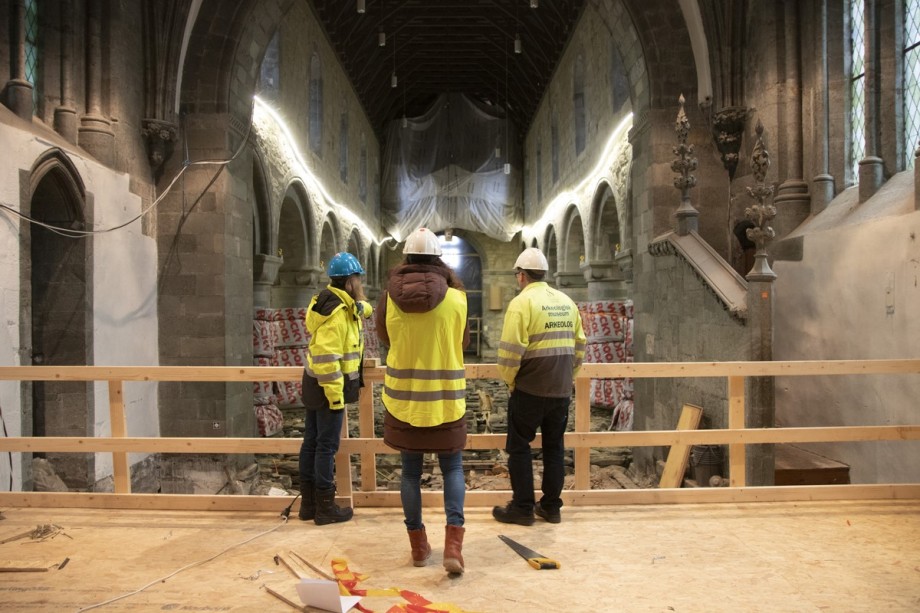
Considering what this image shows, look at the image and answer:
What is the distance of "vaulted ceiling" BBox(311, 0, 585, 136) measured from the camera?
1709 centimetres

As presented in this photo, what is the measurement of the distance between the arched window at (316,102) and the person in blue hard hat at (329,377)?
11271 millimetres

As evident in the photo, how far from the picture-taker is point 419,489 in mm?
3314

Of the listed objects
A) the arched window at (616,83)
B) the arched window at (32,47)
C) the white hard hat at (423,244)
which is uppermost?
the arched window at (616,83)

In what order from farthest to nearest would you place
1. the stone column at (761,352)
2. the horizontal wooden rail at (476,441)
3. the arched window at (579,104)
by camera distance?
the arched window at (579,104) → the stone column at (761,352) → the horizontal wooden rail at (476,441)

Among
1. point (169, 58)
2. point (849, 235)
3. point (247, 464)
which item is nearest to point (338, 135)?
point (169, 58)

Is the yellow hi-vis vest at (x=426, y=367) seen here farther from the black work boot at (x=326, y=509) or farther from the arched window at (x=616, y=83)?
the arched window at (x=616, y=83)

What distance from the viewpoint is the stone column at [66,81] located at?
22.8 ft

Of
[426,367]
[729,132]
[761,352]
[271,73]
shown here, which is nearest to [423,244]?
[426,367]

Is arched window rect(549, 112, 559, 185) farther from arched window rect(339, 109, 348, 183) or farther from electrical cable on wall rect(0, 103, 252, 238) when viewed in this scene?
electrical cable on wall rect(0, 103, 252, 238)

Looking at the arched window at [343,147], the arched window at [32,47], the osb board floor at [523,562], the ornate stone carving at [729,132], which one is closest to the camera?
the osb board floor at [523,562]

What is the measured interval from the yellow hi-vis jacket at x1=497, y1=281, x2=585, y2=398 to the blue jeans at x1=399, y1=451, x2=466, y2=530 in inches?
24.8

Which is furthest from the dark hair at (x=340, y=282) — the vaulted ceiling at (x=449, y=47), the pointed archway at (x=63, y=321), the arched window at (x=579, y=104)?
the arched window at (x=579, y=104)

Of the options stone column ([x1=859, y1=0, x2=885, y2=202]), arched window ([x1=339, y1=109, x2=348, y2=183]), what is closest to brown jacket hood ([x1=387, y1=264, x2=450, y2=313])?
stone column ([x1=859, y1=0, x2=885, y2=202])

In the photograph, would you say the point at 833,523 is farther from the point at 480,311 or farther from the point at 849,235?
the point at 480,311
